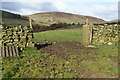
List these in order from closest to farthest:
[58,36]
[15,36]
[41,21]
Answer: [15,36] < [58,36] < [41,21]

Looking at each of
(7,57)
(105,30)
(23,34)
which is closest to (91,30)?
(105,30)

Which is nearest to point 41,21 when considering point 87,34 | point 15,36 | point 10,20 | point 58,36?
point 10,20

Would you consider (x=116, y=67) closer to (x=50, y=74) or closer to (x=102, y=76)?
(x=102, y=76)

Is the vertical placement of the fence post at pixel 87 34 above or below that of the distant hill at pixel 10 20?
below

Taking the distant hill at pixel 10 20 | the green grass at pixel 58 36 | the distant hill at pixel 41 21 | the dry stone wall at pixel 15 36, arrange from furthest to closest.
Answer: the distant hill at pixel 41 21 → the distant hill at pixel 10 20 → the green grass at pixel 58 36 → the dry stone wall at pixel 15 36

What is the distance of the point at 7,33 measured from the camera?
1123cm

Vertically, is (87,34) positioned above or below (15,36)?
above

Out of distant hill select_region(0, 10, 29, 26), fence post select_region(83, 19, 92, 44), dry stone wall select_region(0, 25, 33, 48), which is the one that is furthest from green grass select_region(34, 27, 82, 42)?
distant hill select_region(0, 10, 29, 26)

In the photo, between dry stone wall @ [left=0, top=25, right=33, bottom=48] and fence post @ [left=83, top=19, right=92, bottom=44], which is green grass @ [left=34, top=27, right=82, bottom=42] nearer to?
fence post @ [left=83, top=19, right=92, bottom=44]

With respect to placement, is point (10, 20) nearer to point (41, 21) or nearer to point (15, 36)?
point (41, 21)

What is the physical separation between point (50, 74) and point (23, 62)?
2.44 metres

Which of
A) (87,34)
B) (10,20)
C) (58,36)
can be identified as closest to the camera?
(87,34)

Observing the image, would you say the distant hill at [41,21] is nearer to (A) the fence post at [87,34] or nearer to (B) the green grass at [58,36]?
(B) the green grass at [58,36]

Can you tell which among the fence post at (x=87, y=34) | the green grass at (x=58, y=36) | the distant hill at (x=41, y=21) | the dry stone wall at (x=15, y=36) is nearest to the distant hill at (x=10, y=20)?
the distant hill at (x=41, y=21)
